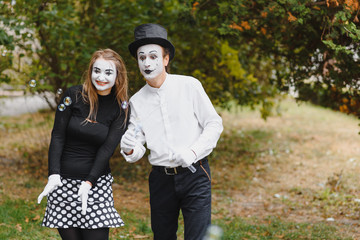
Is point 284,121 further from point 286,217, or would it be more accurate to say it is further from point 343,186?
point 286,217

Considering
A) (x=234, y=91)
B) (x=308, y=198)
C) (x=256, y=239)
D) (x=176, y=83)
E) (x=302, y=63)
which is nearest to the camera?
(x=176, y=83)

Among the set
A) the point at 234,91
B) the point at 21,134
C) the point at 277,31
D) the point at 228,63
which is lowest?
the point at 21,134

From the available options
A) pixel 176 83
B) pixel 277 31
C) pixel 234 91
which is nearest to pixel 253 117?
pixel 234 91

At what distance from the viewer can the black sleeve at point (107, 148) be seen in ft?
9.92

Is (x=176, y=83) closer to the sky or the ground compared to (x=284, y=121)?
closer to the sky

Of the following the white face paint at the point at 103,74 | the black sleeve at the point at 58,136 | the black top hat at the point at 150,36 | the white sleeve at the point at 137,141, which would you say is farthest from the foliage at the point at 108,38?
the black sleeve at the point at 58,136

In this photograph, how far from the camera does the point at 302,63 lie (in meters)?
5.87

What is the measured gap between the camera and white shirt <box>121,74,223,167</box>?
9.87 ft

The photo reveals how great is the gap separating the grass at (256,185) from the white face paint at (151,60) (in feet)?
8.24

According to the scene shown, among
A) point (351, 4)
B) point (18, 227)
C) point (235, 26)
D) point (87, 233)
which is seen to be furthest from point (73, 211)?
point (351, 4)

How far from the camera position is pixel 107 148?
10.2ft

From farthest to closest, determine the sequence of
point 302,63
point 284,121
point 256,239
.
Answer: point 284,121 → point 302,63 → point 256,239

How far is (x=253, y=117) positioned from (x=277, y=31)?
991 cm

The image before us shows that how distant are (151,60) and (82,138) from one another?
29.1 inches
